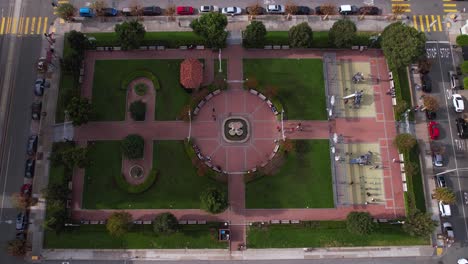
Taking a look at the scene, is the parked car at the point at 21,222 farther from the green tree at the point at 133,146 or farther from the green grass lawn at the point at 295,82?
the green grass lawn at the point at 295,82

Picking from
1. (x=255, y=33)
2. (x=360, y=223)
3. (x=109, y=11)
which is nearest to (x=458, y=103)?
(x=360, y=223)

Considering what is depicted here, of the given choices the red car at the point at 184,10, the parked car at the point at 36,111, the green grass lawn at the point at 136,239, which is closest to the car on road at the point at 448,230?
the green grass lawn at the point at 136,239

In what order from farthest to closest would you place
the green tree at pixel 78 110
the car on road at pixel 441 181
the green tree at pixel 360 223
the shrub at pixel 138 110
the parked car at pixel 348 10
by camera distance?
the parked car at pixel 348 10 < the shrub at pixel 138 110 < the car on road at pixel 441 181 < the green tree at pixel 78 110 < the green tree at pixel 360 223

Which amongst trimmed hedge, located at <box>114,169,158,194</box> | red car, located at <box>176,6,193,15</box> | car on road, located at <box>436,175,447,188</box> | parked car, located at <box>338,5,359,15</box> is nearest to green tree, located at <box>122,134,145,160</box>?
trimmed hedge, located at <box>114,169,158,194</box>

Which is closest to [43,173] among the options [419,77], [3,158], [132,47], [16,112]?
[3,158]

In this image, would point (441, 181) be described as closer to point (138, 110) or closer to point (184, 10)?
point (138, 110)
